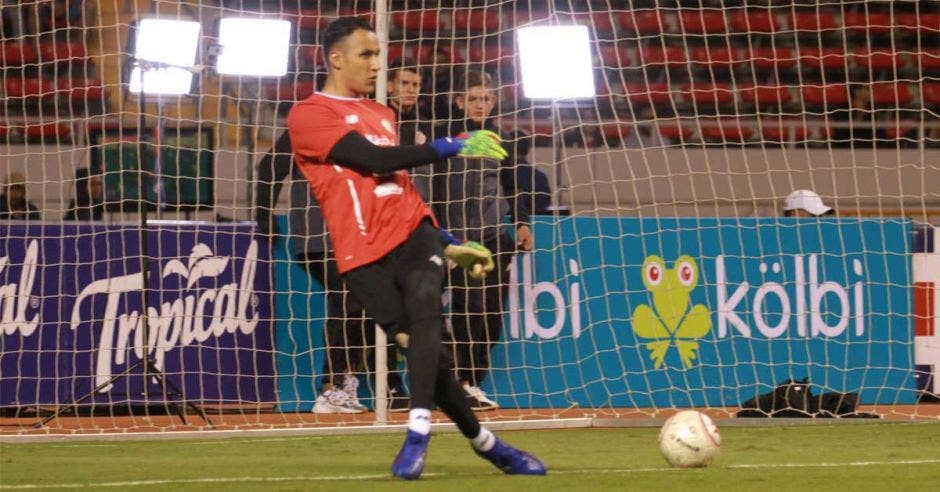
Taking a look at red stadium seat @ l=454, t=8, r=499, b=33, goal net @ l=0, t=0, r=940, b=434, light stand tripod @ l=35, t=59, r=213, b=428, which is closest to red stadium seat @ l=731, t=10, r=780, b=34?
red stadium seat @ l=454, t=8, r=499, b=33

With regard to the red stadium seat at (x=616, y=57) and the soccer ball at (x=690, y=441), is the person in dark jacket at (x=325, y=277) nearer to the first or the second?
the soccer ball at (x=690, y=441)

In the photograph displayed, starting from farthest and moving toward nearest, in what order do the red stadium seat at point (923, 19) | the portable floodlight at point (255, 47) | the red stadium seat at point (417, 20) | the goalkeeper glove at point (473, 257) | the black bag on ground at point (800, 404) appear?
the red stadium seat at point (923, 19), the red stadium seat at point (417, 20), the portable floodlight at point (255, 47), the black bag on ground at point (800, 404), the goalkeeper glove at point (473, 257)

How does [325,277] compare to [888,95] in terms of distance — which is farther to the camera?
[888,95]

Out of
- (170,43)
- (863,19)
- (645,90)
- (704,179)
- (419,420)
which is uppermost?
(863,19)

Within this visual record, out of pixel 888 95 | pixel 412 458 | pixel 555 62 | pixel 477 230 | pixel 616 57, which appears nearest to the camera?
pixel 412 458

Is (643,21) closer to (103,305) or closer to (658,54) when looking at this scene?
(658,54)

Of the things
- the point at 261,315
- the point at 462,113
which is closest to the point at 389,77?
the point at 462,113

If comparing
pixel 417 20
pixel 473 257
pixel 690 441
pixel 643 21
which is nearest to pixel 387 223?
pixel 473 257

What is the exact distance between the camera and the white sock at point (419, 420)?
5.44 m

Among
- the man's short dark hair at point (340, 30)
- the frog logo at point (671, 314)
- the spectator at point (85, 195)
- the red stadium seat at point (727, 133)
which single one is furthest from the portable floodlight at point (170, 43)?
the red stadium seat at point (727, 133)

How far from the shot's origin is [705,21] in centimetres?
1291

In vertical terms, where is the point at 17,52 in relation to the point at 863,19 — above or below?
below

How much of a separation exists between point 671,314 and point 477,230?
1.30 metres

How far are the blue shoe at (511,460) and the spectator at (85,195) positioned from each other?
4.64 metres
